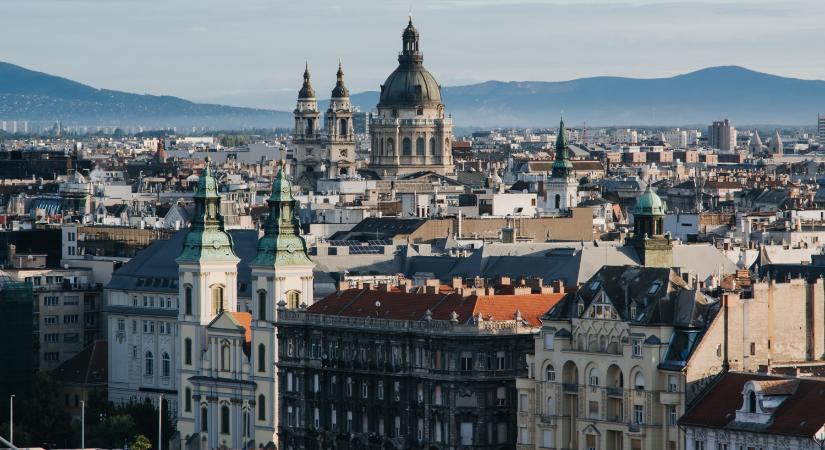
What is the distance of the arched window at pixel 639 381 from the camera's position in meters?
98.8

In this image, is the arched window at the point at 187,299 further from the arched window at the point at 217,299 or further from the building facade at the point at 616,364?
the building facade at the point at 616,364

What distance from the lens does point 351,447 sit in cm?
11331

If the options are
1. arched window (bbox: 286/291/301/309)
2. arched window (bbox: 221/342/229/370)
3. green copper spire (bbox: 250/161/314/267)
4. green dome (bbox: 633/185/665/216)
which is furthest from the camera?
arched window (bbox: 221/342/229/370)

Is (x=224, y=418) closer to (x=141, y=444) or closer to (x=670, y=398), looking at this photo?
(x=141, y=444)

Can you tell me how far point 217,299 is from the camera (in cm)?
13038

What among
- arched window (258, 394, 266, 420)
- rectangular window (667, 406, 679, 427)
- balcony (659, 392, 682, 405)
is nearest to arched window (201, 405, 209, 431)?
arched window (258, 394, 266, 420)

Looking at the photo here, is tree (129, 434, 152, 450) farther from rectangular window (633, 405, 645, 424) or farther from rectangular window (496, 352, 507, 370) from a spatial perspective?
rectangular window (633, 405, 645, 424)

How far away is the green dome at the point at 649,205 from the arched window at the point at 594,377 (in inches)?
1021

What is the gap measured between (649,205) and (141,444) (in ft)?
76.1

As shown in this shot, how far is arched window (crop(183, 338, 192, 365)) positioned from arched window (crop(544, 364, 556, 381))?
2988 centimetres

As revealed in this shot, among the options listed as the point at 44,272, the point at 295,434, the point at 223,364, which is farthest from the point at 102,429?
the point at 44,272

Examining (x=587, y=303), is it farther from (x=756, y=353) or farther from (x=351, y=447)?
Answer: (x=351, y=447)

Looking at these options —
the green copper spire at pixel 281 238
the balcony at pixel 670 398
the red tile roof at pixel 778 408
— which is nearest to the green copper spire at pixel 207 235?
the green copper spire at pixel 281 238

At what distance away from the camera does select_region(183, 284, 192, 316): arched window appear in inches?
5138
